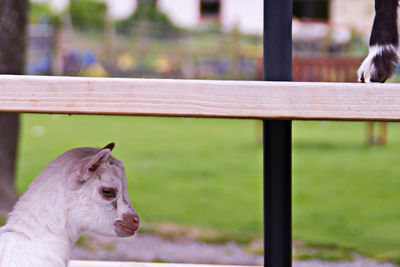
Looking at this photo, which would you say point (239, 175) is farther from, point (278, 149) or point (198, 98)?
point (198, 98)

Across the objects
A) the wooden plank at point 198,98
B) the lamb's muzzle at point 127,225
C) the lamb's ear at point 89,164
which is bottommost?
the lamb's muzzle at point 127,225

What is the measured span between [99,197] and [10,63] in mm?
2205

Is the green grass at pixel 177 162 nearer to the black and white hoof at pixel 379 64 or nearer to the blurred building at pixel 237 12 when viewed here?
the black and white hoof at pixel 379 64

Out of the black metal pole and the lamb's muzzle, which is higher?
the black metal pole

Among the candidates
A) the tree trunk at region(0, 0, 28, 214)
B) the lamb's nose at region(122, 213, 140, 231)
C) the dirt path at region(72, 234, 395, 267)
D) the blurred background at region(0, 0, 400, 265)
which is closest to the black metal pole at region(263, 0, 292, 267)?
the lamb's nose at region(122, 213, 140, 231)

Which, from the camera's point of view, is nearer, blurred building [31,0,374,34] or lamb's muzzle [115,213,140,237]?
lamb's muzzle [115,213,140,237]

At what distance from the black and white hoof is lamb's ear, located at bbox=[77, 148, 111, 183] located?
0.45 m

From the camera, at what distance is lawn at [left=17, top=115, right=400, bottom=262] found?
3.26 metres

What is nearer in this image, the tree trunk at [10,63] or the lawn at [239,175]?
the tree trunk at [10,63]

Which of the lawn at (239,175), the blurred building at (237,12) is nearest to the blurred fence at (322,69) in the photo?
the lawn at (239,175)

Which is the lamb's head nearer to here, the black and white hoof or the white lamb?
the white lamb

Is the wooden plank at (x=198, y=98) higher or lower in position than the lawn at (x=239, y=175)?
higher

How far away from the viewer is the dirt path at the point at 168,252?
2.48m

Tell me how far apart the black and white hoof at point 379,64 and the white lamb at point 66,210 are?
A: 0.45 m
